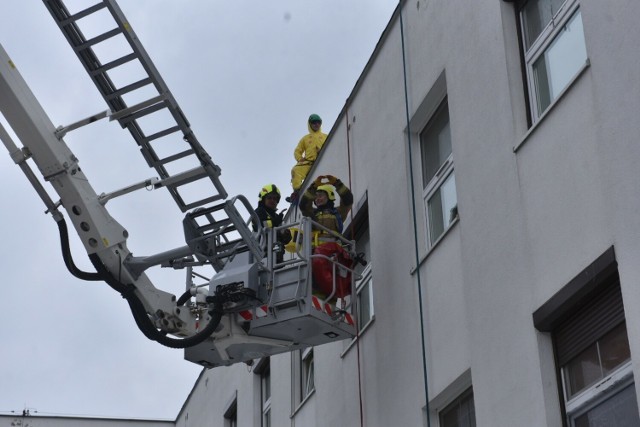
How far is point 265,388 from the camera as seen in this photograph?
19.0m

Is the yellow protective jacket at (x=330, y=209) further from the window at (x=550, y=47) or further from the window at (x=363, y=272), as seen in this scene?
the window at (x=550, y=47)

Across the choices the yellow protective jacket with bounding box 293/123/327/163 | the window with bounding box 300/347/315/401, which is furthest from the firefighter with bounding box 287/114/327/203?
the window with bounding box 300/347/315/401

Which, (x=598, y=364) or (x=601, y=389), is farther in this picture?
(x=598, y=364)

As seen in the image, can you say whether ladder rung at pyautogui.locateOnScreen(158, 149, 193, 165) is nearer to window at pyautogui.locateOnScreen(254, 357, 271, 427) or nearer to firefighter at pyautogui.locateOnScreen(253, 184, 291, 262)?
firefighter at pyautogui.locateOnScreen(253, 184, 291, 262)

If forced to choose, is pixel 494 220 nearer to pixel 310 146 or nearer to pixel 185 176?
pixel 185 176

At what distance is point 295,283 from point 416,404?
1938 mm

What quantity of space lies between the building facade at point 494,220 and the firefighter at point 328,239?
0.38m

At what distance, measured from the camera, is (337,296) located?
41.4ft

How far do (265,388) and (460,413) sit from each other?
28.9ft

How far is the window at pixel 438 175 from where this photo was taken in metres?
11.6

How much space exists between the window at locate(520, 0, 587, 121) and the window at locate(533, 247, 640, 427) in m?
1.72

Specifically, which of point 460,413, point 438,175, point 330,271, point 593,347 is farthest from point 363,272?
point 593,347

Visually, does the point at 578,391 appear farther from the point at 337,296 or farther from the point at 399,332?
the point at 337,296

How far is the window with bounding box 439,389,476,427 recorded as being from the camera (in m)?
10.3
